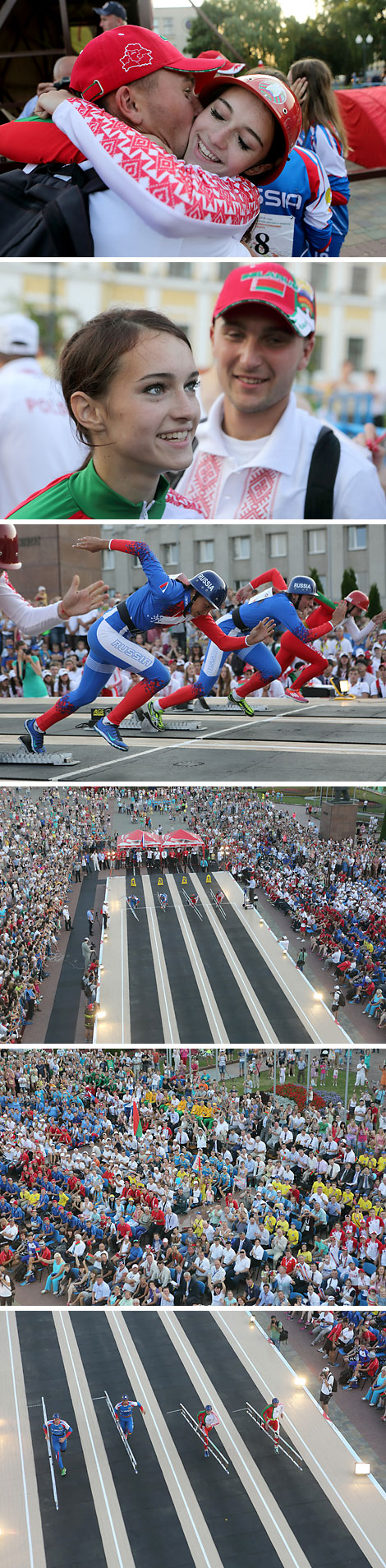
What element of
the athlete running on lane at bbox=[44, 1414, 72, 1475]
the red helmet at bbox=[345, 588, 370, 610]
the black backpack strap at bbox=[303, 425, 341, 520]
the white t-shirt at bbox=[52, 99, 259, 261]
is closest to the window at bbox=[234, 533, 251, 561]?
the black backpack strap at bbox=[303, 425, 341, 520]

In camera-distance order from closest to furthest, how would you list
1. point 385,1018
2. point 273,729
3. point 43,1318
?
1. point 273,729
2. point 385,1018
3. point 43,1318

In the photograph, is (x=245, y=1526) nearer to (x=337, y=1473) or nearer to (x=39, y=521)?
(x=337, y=1473)

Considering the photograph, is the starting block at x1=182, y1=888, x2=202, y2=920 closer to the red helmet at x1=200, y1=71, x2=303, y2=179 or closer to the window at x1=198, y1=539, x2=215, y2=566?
the window at x1=198, y1=539, x2=215, y2=566

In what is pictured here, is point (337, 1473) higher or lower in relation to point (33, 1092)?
lower

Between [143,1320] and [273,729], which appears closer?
[273,729]

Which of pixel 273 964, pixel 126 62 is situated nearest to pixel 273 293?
pixel 126 62

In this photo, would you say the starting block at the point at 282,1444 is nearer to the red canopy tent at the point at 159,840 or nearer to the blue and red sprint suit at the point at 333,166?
the red canopy tent at the point at 159,840

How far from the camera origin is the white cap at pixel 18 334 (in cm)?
368

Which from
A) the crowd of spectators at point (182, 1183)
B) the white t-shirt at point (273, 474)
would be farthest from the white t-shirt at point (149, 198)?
the crowd of spectators at point (182, 1183)

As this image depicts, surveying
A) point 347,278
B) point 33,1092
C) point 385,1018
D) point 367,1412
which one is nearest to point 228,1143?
point 33,1092

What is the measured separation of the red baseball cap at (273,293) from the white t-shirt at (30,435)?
2.11ft

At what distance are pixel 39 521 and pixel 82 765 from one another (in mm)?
1252

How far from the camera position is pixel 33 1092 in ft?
30.2

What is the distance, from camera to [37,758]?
16.1 ft
